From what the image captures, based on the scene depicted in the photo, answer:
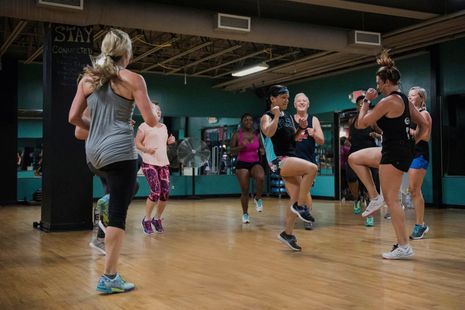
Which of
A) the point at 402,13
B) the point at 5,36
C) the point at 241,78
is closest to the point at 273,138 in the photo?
the point at 402,13

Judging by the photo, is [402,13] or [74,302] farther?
[402,13]

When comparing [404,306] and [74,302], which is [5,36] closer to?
[74,302]

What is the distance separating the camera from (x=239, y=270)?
395cm

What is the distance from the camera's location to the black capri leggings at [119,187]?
311 cm

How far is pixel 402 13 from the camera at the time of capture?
8.25 m

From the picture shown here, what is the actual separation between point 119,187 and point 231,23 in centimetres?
527

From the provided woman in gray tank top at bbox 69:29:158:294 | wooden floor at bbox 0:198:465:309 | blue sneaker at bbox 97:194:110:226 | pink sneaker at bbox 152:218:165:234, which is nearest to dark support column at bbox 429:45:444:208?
wooden floor at bbox 0:198:465:309

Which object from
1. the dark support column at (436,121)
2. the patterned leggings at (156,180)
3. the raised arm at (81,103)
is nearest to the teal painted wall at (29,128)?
the patterned leggings at (156,180)

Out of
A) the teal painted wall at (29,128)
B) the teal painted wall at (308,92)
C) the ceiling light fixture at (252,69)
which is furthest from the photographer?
the teal painted wall at (29,128)

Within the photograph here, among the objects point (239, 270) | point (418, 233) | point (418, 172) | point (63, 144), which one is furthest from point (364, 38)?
point (239, 270)

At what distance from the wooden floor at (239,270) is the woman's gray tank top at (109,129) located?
878 mm

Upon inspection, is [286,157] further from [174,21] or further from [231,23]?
[174,21]

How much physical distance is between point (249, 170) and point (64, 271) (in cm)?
399

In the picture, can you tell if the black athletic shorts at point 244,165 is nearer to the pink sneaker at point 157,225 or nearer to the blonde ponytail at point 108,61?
the pink sneaker at point 157,225
